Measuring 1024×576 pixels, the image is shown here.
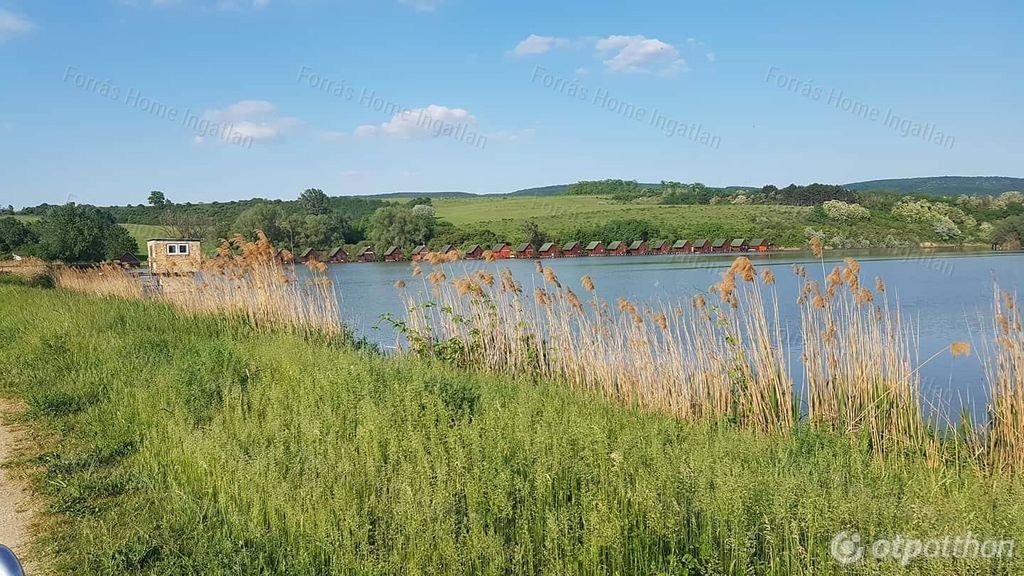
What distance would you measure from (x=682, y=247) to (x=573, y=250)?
388 inches

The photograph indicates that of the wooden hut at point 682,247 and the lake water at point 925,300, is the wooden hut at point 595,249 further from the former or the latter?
the lake water at point 925,300

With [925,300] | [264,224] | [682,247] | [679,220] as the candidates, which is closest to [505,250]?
[682,247]

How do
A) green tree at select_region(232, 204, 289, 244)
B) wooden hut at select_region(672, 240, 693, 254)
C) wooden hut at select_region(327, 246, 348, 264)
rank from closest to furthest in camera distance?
green tree at select_region(232, 204, 289, 244) → wooden hut at select_region(672, 240, 693, 254) → wooden hut at select_region(327, 246, 348, 264)

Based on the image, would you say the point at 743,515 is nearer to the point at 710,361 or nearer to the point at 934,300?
the point at 710,361

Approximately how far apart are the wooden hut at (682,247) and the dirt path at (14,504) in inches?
2296

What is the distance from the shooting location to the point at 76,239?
162 feet

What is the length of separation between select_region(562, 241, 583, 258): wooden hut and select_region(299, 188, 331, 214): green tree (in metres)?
29.9

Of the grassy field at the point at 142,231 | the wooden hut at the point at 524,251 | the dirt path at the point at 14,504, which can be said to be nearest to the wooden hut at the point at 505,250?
the wooden hut at the point at 524,251

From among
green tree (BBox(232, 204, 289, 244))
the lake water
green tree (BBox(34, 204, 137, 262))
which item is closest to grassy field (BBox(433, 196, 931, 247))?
green tree (BBox(232, 204, 289, 244))

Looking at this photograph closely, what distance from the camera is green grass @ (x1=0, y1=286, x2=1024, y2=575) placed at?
380cm

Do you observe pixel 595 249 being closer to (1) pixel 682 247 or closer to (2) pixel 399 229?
(1) pixel 682 247

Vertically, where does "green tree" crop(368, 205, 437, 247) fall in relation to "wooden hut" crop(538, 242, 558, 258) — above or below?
above

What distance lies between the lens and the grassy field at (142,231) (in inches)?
2857

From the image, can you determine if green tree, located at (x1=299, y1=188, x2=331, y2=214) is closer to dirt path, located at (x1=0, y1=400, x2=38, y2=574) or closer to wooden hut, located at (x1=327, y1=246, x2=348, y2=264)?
wooden hut, located at (x1=327, y1=246, x2=348, y2=264)
